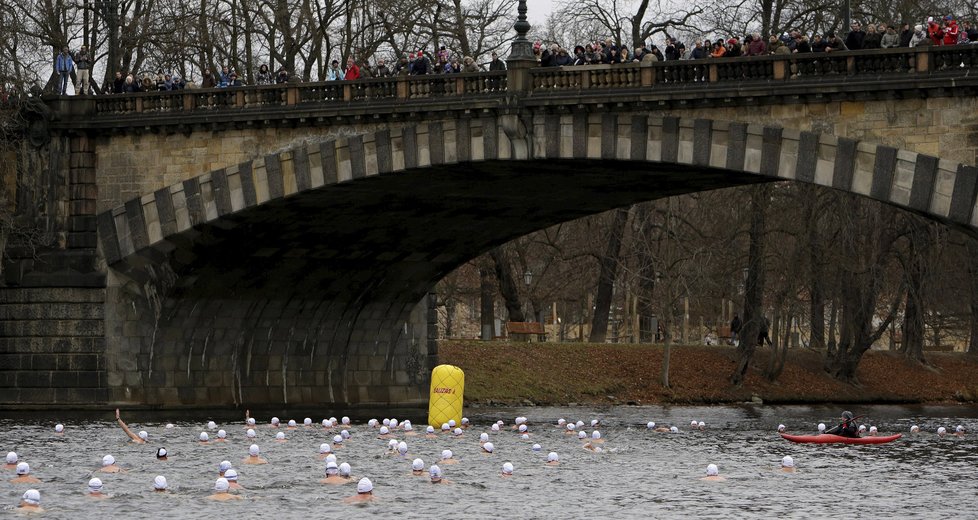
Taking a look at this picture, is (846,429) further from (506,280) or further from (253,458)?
(506,280)

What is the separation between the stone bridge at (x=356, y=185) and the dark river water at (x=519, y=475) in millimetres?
4207

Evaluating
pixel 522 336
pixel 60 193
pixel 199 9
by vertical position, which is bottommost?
pixel 522 336

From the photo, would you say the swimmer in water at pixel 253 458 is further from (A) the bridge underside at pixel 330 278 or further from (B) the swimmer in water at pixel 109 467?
(A) the bridge underside at pixel 330 278

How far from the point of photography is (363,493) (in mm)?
29000

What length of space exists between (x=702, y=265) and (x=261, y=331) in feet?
53.2

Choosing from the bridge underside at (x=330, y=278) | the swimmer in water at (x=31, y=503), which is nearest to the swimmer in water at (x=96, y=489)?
the swimmer in water at (x=31, y=503)

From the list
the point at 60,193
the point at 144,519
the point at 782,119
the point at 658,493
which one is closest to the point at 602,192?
the point at 782,119

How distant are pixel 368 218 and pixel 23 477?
20678mm

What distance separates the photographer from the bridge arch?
3962cm

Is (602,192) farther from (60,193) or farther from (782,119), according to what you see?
(60,193)

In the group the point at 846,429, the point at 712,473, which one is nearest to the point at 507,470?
the point at 712,473

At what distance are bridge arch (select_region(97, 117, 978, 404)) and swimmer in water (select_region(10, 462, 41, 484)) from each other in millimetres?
15032

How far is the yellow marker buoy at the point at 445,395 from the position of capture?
148ft

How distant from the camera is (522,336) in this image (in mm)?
70062
